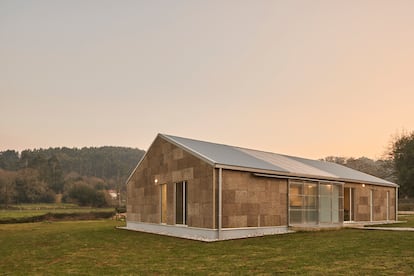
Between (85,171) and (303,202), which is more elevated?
(303,202)

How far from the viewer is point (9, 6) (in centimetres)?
1848

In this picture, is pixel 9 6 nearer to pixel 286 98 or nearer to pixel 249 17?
pixel 249 17

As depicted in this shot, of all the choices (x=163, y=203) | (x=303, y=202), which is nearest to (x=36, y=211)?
(x=163, y=203)

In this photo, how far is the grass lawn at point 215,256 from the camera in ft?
Result: 26.9

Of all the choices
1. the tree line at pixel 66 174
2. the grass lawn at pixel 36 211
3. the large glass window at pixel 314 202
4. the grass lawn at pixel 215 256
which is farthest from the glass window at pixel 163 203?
the tree line at pixel 66 174

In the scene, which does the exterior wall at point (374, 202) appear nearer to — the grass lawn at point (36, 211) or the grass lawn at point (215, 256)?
the grass lawn at point (215, 256)

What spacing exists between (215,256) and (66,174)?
72616mm

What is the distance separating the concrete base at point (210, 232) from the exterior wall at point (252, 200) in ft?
0.61

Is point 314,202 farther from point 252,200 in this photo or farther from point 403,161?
point 403,161

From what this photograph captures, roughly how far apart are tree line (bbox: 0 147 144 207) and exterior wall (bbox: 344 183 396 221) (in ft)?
126

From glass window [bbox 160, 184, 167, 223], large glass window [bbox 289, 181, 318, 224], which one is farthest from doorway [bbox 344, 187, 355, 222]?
glass window [bbox 160, 184, 167, 223]

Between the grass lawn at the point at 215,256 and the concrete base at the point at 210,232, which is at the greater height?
the grass lawn at the point at 215,256

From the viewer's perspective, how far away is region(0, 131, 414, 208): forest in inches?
1826

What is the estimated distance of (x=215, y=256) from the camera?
398 inches
